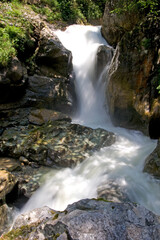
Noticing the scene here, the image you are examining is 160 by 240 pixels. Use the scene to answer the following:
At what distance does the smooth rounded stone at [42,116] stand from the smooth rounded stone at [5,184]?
346 cm

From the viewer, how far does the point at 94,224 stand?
5.01 ft

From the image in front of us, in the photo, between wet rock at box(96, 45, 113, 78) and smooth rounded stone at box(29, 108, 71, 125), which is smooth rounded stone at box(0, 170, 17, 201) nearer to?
smooth rounded stone at box(29, 108, 71, 125)

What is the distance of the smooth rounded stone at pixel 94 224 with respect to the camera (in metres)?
1.44

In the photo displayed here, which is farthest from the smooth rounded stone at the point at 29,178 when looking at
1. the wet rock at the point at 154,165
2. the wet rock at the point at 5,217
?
the wet rock at the point at 154,165

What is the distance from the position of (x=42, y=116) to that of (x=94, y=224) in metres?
5.82

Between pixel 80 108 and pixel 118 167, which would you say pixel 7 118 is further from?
pixel 118 167

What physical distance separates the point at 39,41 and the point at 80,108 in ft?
13.8

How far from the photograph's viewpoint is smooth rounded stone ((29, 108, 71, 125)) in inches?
267

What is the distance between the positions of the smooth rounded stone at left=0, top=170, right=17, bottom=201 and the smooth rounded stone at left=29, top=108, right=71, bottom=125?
11.4 feet

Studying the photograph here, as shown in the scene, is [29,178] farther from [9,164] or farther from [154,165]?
[154,165]

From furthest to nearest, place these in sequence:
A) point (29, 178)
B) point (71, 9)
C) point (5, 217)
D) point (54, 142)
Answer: point (71, 9)
point (54, 142)
point (29, 178)
point (5, 217)

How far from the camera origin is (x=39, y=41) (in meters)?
8.70

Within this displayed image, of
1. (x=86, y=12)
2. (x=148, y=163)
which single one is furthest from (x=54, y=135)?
(x=86, y=12)

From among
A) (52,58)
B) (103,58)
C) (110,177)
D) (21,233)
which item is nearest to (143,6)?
(103,58)
